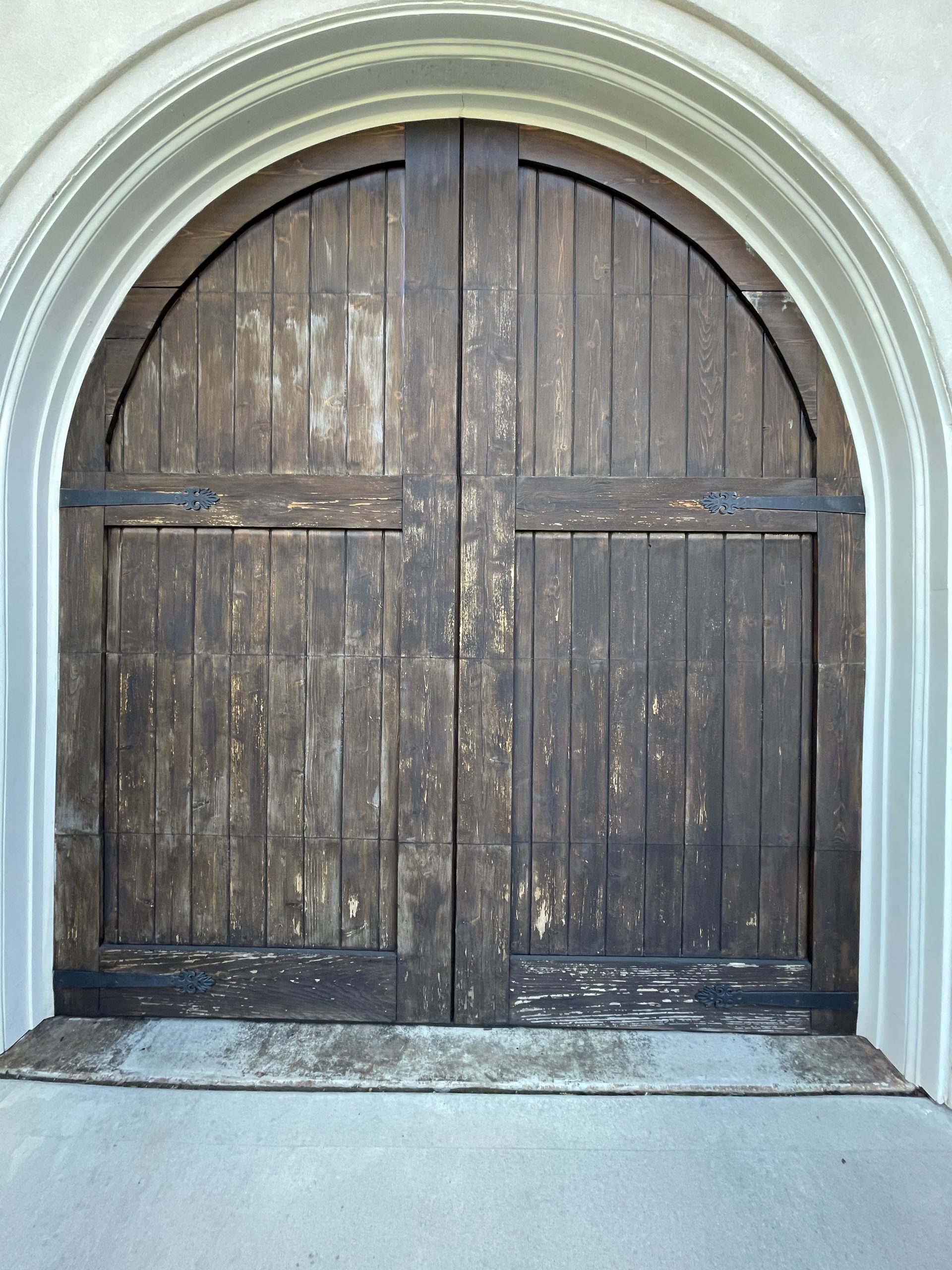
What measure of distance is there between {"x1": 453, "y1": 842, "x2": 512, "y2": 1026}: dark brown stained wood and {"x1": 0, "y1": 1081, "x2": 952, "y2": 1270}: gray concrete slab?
1.01 ft

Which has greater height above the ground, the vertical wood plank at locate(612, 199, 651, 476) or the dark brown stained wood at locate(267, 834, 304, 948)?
the vertical wood plank at locate(612, 199, 651, 476)

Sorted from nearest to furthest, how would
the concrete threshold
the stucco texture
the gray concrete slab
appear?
the gray concrete slab, the stucco texture, the concrete threshold

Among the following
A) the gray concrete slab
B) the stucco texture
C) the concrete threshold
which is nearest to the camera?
the gray concrete slab

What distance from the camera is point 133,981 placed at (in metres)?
2.34

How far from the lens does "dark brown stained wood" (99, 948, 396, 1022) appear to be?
2.33 m

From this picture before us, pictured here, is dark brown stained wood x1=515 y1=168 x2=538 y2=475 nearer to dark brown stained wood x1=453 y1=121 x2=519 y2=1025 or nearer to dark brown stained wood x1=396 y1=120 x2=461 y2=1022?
dark brown stained wood x1=453 y1=121 x2=519 y2=1025

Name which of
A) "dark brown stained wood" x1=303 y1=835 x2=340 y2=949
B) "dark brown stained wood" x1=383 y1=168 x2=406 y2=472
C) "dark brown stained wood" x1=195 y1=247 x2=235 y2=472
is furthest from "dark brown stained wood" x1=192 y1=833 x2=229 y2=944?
"dark brown stained wood" x1=383 y1=168 x2=406 y2=472

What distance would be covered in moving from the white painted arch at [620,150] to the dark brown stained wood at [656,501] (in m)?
0.30

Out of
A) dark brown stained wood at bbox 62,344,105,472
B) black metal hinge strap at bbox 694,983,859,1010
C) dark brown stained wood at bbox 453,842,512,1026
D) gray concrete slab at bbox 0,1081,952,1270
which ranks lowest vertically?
gray concrete slab at bbox 0,1081,952,1270

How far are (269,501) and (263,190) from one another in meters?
1.07

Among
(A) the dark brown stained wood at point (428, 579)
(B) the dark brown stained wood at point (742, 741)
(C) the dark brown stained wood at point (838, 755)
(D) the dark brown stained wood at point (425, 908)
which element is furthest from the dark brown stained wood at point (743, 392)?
(D) the dark brown stained wood at point (425, 908)

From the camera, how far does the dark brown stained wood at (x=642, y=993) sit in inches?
91.0

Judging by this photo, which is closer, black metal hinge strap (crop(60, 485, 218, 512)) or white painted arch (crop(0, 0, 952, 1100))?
white painted arch (crop(0, 0, 952, 1100))

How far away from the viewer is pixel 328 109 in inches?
88.3
